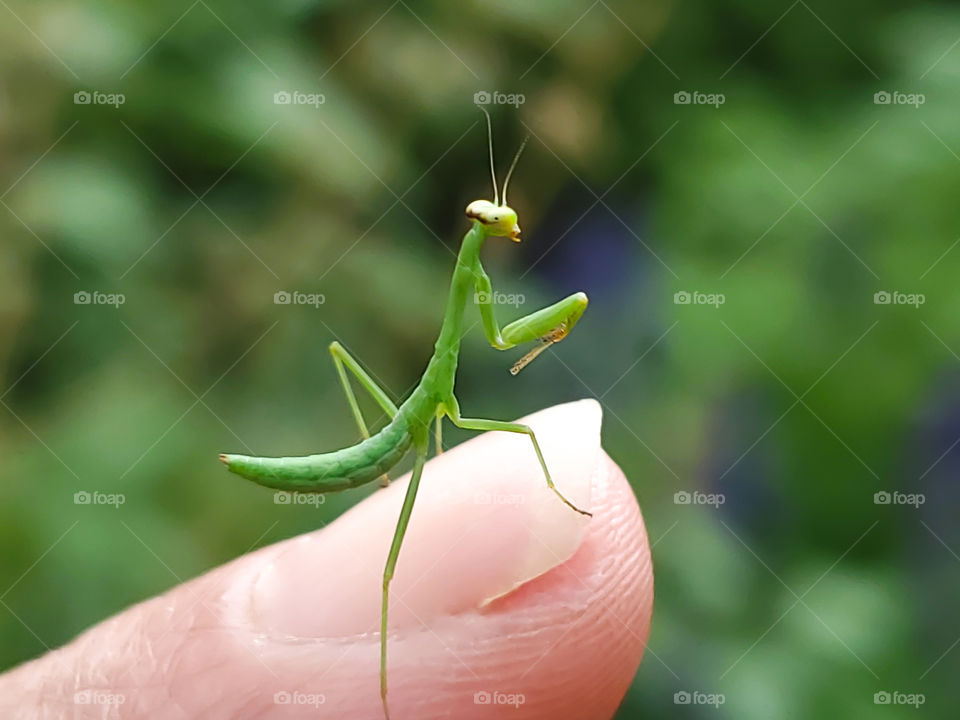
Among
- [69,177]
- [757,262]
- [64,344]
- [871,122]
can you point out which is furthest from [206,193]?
[871,122]

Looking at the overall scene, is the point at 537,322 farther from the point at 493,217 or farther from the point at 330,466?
Result: the point at 330,466

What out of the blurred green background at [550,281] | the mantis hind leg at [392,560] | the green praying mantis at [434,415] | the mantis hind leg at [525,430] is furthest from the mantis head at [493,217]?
the blurred green background at [550,281]

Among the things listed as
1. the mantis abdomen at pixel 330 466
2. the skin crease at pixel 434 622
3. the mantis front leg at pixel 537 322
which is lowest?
the skin crease at pixel 434 622

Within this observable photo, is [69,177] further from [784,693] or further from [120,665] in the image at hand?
[784,693]

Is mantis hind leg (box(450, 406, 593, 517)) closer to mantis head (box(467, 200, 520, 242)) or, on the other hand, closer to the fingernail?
the fingernail

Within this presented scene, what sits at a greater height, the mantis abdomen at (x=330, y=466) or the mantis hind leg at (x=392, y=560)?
the mantis abdomen at (x=330, y=466)

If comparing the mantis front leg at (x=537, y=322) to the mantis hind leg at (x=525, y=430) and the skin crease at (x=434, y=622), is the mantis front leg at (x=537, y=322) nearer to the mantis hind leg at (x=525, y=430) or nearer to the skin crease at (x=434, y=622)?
the mantis hind leg at (x=525, y=430)
